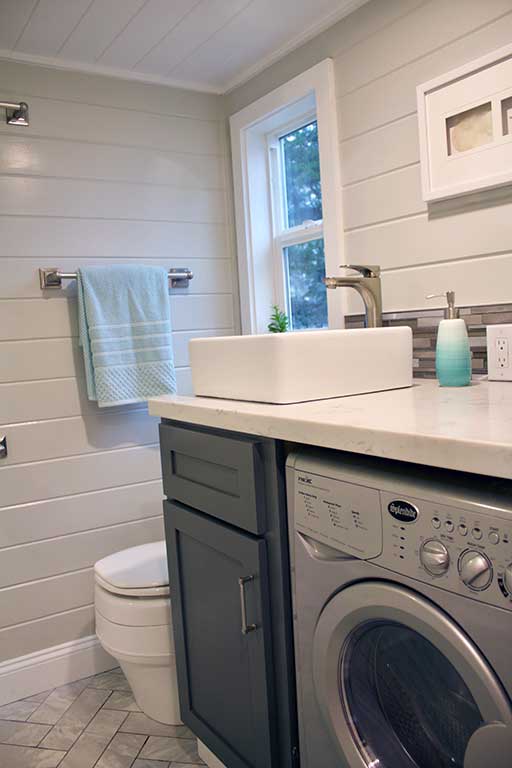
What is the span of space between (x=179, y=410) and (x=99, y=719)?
112cm

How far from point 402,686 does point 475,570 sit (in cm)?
34

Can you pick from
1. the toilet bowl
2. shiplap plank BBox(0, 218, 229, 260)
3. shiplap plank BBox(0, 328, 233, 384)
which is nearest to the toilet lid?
the toilet bowl

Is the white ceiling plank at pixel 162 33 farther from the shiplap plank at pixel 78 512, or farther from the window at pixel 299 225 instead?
the shiplap plank at pixel 78 512

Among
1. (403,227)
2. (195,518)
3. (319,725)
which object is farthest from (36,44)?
(319,725)

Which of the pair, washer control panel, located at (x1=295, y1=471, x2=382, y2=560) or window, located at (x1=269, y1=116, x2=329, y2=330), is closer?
washer control panel, located at (x1=295, y1=471, x2=382, y2=560)

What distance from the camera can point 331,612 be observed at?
1.13 meters

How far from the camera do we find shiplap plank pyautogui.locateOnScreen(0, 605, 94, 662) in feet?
7.21

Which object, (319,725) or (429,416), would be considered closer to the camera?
(429,416)

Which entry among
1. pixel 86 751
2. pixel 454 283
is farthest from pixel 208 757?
pixel 454 283

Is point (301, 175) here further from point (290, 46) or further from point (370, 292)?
point (370, 292)

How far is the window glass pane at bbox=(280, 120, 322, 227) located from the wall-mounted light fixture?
945 mm

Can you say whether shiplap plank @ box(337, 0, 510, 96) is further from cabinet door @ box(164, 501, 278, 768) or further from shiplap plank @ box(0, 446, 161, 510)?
shiplap plank @ box(0, 446, 161, 510)

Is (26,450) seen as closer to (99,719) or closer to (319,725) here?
(99,719)

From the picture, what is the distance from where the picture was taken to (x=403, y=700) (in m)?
1.10
